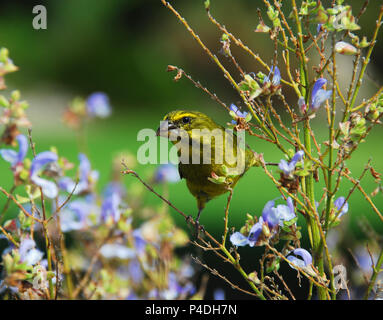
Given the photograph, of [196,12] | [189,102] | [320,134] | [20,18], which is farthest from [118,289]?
[20,18]

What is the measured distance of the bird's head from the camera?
2283 millimetres

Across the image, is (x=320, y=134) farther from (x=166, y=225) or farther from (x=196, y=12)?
(x=166, y=225)

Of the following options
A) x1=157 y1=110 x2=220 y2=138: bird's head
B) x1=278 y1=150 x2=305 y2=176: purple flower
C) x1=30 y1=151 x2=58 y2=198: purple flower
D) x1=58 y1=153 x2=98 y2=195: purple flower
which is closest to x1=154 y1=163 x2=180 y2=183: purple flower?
x1=157 y1=110 x2=220 y2=138: bird's head

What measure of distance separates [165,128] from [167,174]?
66cm

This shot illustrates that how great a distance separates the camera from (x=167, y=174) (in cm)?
288

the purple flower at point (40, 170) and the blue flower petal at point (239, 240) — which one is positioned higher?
the purple flower at point (40, 170)

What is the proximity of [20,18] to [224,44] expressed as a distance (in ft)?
45.3

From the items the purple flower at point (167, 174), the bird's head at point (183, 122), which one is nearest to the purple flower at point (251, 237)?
the bird's head at point (183, 122)

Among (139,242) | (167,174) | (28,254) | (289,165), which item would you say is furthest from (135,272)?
(289,165)

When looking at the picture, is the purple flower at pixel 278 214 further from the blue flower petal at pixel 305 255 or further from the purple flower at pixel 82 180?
the purple flower at pixel 82 180

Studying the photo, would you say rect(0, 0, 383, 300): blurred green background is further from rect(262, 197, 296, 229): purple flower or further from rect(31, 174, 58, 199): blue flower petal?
rect(262, 197, 296, 229): purple flower

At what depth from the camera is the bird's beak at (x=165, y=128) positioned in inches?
88.0

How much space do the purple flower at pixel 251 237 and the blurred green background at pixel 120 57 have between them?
1014cm

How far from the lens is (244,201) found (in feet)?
24.7
